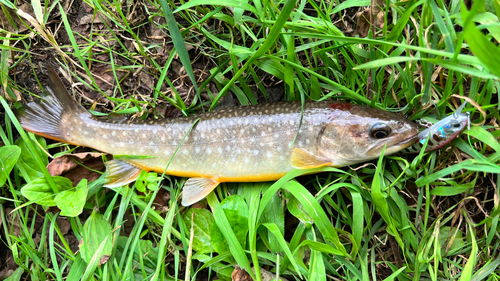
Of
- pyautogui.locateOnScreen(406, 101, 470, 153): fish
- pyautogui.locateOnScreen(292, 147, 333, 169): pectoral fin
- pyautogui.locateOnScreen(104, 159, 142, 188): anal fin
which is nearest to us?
pyautogui.locateOnScreen(406, 101, 470, 153): fish

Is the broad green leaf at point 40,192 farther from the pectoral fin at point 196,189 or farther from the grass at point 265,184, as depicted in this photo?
the pectoral fin at point 196,189

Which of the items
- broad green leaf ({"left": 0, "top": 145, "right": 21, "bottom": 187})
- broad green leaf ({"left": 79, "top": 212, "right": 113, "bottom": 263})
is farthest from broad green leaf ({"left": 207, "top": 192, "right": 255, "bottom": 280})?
broad green leaf ({"left": 0, "top": 145, "right": 21, "bottom": 187})

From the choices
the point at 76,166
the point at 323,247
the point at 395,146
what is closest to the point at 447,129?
the point at 395,146

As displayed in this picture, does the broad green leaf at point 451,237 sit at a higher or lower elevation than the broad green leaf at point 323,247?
lower

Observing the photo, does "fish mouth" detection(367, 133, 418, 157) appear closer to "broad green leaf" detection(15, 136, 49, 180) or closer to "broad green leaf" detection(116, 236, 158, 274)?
"broad green leaf" detection(116, 236, 158, 274)

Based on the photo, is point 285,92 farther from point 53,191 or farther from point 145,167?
point 53,191

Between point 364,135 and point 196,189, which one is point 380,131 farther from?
point 196,189

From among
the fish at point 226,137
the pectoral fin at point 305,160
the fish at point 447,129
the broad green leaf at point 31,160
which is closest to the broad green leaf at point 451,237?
the fish at point 447,129
